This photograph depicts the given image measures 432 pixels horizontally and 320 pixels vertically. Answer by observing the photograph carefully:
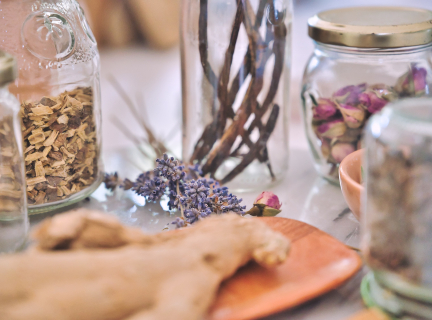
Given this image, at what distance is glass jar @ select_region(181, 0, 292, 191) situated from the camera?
584 millimetres

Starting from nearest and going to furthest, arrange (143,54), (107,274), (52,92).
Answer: (107,274)
(52,92)
(143,54)

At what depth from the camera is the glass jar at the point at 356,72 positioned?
0.55m

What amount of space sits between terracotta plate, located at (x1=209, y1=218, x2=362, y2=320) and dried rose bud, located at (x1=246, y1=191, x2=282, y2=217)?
2.7 inches

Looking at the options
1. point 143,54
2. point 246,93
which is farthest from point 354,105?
point 143,54

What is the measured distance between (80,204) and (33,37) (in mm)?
199

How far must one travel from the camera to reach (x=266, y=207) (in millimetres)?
513

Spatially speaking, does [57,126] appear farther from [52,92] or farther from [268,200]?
[268,200]

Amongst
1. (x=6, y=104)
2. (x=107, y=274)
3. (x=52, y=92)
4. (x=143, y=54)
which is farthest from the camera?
(x=143, y=54)

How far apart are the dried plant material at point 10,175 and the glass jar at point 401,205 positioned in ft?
1.00

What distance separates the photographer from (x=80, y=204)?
597 mm

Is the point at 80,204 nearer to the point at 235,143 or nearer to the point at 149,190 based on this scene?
the point at 149,190

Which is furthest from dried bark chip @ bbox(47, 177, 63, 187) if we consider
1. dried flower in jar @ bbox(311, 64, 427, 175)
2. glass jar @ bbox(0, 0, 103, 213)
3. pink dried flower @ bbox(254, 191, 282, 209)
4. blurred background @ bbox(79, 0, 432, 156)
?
blurred background @ bbox(79, 0, 432, 156)

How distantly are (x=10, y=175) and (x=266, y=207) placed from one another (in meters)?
0.25

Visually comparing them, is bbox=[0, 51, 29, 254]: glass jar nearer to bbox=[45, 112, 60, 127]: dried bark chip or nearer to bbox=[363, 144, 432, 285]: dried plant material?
bbox=[45, 112, 60, 127]: dried bark chip
